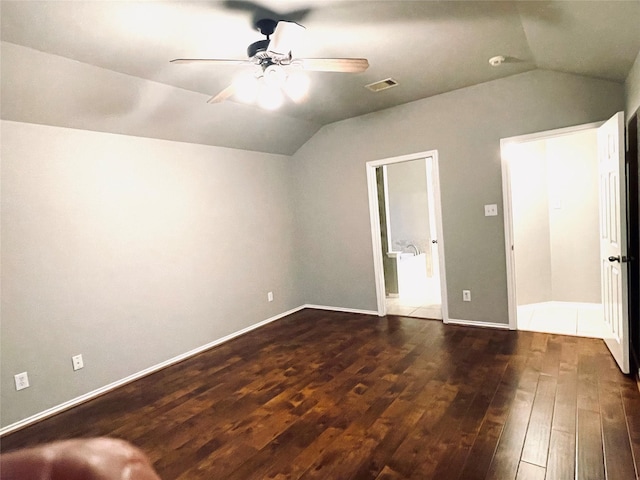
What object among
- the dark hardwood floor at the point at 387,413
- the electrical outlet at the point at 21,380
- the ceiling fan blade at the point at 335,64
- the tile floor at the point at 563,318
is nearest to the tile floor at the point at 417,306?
the dark hardwood floor at the point at 387,413

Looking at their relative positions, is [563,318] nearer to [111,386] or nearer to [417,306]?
[417,306]

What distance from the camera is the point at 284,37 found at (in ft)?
6.25

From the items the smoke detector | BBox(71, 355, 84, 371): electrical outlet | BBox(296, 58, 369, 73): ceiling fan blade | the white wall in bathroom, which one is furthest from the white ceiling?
the white wall in bathroom

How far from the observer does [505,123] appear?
11.9 feet

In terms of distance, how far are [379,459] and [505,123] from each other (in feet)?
10.9

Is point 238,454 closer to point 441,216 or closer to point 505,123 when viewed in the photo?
point 441,216

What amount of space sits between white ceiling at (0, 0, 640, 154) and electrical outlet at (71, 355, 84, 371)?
6.38 ft

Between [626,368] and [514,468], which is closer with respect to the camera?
[514,468]

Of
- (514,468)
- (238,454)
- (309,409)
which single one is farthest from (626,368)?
(238,454)

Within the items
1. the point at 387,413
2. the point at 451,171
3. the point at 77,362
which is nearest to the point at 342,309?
the point at 451,171

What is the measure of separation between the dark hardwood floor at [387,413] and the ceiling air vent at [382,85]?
2609 mm

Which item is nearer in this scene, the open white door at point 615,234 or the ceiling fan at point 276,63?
the ceiling fan at point 276,63

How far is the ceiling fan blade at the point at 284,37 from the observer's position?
182cm

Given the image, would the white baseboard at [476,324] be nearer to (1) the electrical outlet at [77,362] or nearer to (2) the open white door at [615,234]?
(2) the open white door at [615,234]
